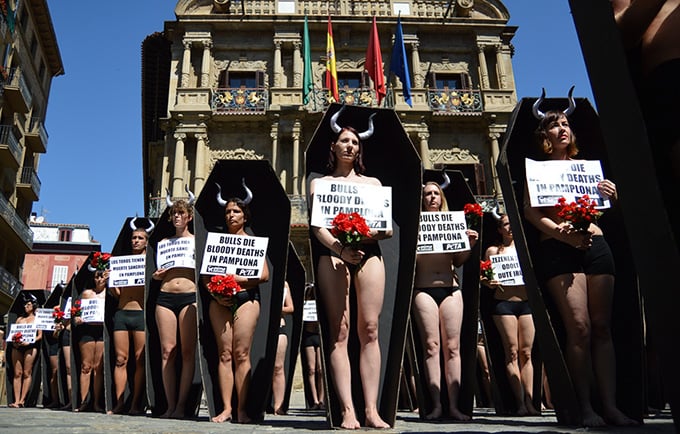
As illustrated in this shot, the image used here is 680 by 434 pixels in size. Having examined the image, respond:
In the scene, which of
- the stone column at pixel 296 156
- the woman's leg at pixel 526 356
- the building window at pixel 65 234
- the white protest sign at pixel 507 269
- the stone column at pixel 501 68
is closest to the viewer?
the woman's leg at pixel 526 356

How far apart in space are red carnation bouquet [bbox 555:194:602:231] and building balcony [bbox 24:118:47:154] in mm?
33975

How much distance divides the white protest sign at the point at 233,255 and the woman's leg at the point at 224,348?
0.32 meters

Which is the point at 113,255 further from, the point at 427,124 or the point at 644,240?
the point at 427,124

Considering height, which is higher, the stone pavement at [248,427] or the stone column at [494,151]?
the stone column at [494,151]

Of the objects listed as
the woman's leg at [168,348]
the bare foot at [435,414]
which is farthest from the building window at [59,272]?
the bare foot at [435,414]

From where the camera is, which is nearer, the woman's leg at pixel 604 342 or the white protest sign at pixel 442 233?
the woman's leg at pixel 604 342

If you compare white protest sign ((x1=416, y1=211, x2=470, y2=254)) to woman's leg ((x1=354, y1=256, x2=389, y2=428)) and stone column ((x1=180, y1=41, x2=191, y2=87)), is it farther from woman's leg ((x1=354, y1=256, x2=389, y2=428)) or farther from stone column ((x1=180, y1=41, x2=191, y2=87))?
stone column ((x1=180, y1=41, x2=191, y2=87))

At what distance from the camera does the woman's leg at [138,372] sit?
5816 mm

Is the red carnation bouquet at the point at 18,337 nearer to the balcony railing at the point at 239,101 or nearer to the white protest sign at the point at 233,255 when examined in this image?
the white protest sign at the point at 233,255

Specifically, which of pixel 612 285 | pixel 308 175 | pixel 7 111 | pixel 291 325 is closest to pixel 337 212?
pixel 308 175

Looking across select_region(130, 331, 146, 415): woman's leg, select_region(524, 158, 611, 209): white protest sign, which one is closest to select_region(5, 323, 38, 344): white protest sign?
select_region(130, 331, 146, 415): woman's leg

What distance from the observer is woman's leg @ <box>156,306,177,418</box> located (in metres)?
4.98

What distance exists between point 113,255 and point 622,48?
6.03 metres

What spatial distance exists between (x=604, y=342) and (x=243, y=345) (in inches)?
107
